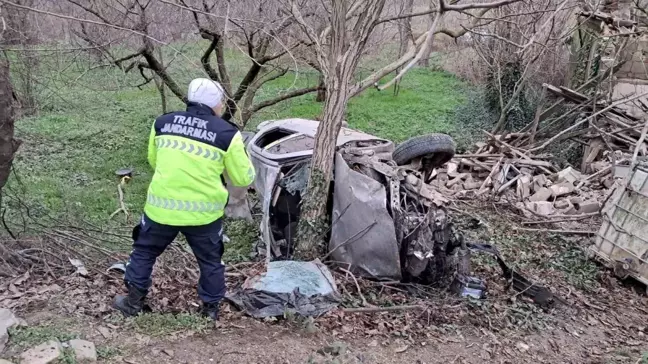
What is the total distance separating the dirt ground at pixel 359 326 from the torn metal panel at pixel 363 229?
25 centimetres

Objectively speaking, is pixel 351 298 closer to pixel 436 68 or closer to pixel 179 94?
pixel 179 94

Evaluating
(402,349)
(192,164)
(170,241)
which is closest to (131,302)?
(170,241)

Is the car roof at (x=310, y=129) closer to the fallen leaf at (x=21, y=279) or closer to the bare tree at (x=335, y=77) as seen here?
the bare tree at (x=335, y=77)

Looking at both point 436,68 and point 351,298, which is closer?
point 351,298

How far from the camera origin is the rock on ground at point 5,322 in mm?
3278

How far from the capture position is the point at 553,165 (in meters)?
10.2

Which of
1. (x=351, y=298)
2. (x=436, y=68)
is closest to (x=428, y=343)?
(x=351, y=298)

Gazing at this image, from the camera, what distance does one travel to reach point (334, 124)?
5320 mm

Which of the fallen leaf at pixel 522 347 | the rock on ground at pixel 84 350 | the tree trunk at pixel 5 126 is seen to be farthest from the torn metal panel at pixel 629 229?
the tree trunk at pixel 5 126

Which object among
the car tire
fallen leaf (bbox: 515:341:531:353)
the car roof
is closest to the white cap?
the car roof

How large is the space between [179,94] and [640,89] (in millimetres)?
8831

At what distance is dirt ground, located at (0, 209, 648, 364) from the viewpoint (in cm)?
362

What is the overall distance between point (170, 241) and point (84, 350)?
926 mm

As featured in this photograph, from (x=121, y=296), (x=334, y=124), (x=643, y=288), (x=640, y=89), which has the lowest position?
(x=121, y=296)
